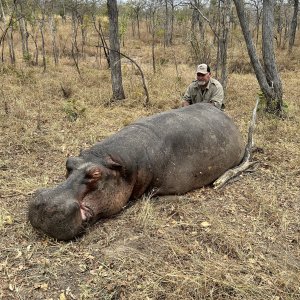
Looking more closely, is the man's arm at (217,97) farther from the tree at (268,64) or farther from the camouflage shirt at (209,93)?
the tree at (268,64)

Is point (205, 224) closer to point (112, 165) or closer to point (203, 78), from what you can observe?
point (112, 165)

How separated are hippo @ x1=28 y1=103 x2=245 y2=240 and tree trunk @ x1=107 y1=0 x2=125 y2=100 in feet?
15.7

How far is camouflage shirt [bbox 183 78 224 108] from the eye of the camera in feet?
21.7

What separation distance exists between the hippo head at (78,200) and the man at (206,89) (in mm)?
2925

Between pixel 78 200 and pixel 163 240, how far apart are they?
0.85 m

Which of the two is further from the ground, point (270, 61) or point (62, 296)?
point (270, 61)

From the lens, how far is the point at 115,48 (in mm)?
10086

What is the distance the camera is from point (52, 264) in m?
3.46

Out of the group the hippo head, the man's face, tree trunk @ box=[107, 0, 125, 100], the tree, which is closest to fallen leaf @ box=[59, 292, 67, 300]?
the hippo head

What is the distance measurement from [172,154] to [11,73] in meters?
8.78

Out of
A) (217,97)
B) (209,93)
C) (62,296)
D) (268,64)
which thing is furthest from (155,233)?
(268,64)

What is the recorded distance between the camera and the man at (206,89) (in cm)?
658

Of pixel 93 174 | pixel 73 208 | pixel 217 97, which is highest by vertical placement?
pixel 217 97

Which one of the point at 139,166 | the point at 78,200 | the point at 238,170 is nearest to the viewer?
the point at 78,200
